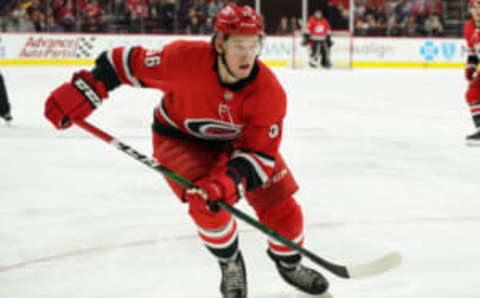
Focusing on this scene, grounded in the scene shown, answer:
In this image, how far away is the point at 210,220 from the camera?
Result: 6.49ft

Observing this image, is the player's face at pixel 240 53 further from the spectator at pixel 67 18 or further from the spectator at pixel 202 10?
the spectator at pixel 202 10

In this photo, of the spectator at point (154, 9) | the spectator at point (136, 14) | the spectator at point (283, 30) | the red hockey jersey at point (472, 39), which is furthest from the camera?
the spectator at point (283, 30)

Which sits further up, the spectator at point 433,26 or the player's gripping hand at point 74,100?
the player's gripping hand at point 74,100

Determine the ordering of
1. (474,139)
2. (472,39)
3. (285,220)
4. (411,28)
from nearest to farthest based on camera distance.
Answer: (285,220) → (474,139) → (472,39) → (411,28)

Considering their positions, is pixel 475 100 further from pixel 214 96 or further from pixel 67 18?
pixel 67 18

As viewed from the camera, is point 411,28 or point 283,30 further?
point 283,30

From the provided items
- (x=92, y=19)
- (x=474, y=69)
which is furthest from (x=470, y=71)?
(x=92, y=19)

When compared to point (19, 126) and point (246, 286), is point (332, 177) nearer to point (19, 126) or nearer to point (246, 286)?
point (246, 286)

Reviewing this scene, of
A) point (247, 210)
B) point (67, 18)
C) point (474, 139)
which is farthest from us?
point (67, 18)

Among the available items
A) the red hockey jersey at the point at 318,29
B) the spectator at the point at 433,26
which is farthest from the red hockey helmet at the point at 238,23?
the spectator at the point at 433,26

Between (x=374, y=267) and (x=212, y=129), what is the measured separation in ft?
2.34

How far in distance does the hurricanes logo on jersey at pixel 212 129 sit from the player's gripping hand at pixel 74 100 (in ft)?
0.96

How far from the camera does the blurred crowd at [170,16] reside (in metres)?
12.1

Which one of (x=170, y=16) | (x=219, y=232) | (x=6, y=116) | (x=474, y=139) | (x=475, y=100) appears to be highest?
(x=170, y=16)
